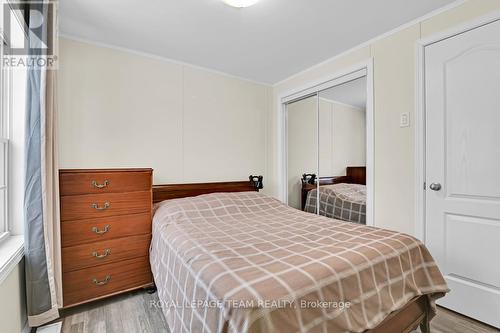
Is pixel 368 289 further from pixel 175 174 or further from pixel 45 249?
pixel 175 174

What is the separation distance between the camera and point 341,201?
2762 mm

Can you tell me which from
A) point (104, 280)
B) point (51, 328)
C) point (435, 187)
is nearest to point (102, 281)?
point (104, 280)

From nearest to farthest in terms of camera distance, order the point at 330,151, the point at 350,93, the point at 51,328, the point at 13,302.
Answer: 1. the point at 13,302
2. the point at 51,328
3. the point at 350,93
4. the point at 330,151

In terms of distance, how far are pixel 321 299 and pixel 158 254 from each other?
1.32 metres

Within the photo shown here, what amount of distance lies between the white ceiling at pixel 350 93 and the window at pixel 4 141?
2851 mm

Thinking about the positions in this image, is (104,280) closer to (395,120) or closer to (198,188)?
(198,188)

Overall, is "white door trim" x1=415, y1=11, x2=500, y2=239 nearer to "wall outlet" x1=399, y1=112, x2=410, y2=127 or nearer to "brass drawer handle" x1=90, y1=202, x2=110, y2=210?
"wall outlet" x1=399, y1=112, x2=410, y2=127

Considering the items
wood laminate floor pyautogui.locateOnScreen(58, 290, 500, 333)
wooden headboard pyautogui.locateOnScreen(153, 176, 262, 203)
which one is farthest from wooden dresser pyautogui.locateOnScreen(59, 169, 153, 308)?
wooden headboard pyautogui.locateOnScreen(153, 176, 262, 203)

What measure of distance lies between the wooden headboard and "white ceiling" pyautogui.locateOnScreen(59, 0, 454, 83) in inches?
56.6

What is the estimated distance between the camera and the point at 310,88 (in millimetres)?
3023

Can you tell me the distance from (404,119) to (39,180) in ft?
9.17

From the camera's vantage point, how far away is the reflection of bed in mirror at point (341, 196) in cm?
251

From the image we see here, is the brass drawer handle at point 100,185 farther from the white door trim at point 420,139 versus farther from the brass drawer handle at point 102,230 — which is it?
the white door trim at point 420,139

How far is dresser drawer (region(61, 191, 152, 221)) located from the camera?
1865mm
